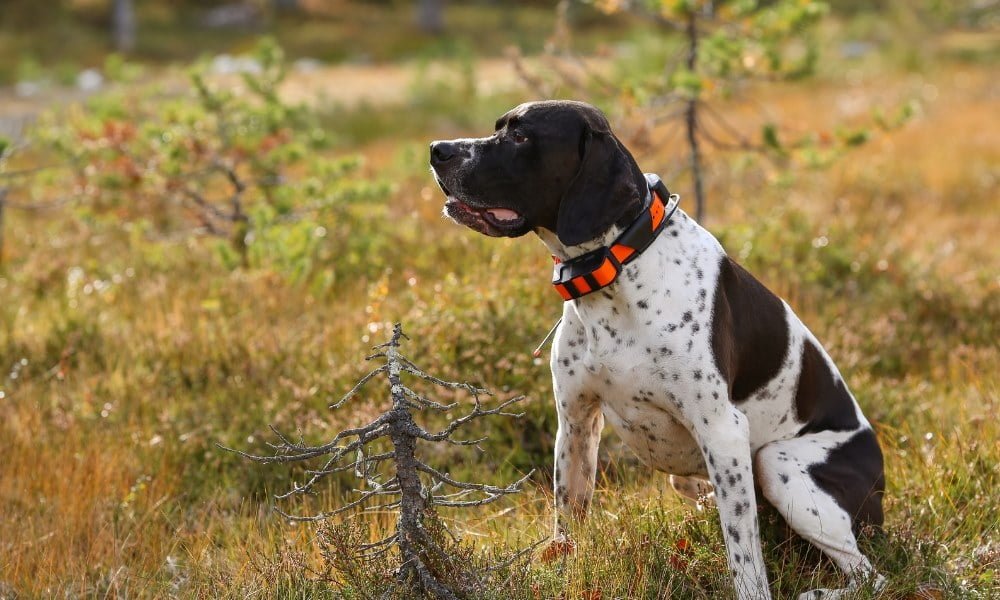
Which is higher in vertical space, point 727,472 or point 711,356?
point 711,356

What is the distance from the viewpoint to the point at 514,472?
4.61 meters

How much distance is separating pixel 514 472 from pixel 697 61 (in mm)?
3583

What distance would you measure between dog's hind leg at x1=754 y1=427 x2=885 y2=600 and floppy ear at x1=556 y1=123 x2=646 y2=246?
1105 mm

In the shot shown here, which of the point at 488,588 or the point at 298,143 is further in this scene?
the point at 298,143

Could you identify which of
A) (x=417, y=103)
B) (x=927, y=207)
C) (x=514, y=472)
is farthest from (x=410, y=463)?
(x=417, y=103)

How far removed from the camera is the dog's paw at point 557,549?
3512 mm

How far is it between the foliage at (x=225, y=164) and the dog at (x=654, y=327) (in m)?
3.23

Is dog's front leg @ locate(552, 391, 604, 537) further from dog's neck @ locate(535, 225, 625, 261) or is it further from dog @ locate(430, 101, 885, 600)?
dog's neck @ locate(535, 225, 625, 261)

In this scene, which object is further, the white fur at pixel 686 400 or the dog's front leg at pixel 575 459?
the dog's front leg at pixel 575 459

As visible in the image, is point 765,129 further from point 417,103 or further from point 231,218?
point 417,103

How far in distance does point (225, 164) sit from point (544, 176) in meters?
4.14

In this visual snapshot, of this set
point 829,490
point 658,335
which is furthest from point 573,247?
point 829,490

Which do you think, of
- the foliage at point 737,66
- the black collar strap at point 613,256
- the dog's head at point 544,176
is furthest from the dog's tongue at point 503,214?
the foliage at point 737,66

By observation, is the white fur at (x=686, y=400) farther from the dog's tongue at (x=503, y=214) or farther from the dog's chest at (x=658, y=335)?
the dog's tongue at (x=503, y=214)
